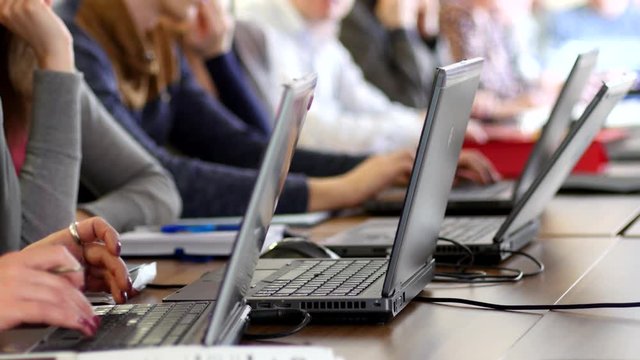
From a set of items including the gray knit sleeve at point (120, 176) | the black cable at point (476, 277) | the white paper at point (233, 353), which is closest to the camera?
the white paper at point (233, 353)

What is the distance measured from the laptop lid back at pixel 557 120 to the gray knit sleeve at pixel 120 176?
23.6 inches

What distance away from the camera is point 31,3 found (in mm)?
1630

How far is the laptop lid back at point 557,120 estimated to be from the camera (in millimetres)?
1730

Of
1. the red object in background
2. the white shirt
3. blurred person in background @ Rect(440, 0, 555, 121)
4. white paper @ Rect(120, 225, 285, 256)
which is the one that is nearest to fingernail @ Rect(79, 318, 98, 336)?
white paper @ Rect(120, 225, 285, 256)

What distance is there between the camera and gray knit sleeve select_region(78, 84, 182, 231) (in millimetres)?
1871

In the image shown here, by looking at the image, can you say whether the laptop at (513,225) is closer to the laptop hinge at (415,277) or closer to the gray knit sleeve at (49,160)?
the laptop hinge at (415,277)

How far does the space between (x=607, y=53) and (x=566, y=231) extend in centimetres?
310

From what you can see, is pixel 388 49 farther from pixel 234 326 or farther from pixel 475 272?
pixel 234 326

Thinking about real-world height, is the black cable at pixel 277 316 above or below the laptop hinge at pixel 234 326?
below

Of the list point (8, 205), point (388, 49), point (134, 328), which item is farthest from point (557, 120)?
point (388, 49)

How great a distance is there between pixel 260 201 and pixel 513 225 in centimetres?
73

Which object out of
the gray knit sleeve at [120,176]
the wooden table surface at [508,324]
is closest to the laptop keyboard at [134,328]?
the wooden table surface at [508,324]

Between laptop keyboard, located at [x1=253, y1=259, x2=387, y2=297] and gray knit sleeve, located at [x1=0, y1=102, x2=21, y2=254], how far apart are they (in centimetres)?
43

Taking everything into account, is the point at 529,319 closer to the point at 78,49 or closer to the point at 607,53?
the point at 78,49
